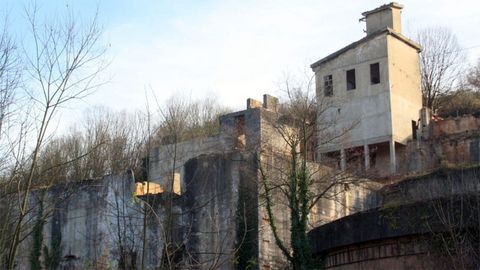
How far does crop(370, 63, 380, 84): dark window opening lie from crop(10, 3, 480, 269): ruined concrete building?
0.19 feet

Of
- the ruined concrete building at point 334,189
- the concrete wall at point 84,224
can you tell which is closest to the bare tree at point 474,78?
the ruined concrete building at point 334,189

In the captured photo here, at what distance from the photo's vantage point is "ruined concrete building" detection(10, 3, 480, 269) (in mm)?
14055

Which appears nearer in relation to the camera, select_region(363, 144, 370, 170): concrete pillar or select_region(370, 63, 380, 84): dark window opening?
select_region(363, 144, 370, 170): concrete pillar

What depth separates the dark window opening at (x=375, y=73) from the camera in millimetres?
35312

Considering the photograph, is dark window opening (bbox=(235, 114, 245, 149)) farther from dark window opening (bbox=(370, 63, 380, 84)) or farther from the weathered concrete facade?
dark window opening (bbox=(370, 63, 380, 84))

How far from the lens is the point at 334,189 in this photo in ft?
87.9

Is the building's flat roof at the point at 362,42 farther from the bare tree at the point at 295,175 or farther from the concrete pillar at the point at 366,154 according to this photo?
the bare tree at the point at 295,175

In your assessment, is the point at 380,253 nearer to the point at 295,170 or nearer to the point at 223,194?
the point at 295,170

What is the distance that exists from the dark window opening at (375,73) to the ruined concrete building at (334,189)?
0.06 meters

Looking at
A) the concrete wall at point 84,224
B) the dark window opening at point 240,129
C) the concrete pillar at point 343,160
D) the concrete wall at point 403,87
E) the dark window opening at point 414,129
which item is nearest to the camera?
the concrete wall at point 84,224

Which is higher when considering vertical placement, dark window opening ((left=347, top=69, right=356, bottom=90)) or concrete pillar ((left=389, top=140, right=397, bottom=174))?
dark window opening ((left=347, top=69, right=356, bottom=90))

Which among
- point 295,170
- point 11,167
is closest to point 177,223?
point 295,170

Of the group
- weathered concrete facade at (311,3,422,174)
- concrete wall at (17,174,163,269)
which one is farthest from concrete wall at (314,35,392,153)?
concrete wall at (17,174,163,269)

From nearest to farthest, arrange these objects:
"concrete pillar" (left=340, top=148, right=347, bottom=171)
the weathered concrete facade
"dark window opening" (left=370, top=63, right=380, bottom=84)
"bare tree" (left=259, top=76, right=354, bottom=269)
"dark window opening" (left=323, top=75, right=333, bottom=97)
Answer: "bare tree" (left=259, top=76, right=354, bottom=269), "concrete pillar" (left=340, top=148, right=347, bottom=171), the weathered concrete facade, "dark window opening" (left=370, top=63, right=380, bottom=84), "dark window opening" (left=323, top=75, right=333, bottom=97)
